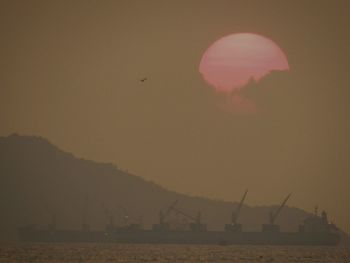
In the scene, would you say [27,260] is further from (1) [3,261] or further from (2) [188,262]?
(2) [188,262]

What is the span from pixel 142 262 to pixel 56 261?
1658 centimetres

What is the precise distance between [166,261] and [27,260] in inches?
1075

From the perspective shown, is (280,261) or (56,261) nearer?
(56,261)

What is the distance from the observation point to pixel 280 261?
199625 mm

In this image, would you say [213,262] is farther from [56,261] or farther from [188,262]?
[56,261]

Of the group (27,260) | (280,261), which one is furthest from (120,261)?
(280,261)

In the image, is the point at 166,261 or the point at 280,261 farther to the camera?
the point at 280,261

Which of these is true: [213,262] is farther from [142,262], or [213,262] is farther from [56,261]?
[56,261]

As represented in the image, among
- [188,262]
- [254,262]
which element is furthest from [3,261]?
[254,262]

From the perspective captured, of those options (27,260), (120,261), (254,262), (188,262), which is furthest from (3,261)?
(254,262)

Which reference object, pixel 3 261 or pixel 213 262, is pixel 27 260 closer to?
pixel 3 261

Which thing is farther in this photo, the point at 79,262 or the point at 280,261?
the point at 280,261

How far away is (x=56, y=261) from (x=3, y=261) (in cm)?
1019

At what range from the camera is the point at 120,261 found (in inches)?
Result: 7229
